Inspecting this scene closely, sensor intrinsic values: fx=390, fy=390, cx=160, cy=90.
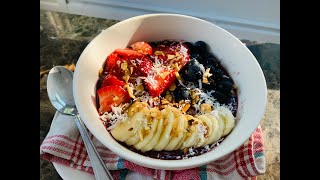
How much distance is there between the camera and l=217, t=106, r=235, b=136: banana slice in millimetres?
871

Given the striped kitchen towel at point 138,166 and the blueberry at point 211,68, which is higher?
the blueberry at point 211,68

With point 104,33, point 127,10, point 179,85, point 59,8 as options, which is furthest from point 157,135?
point 59,8

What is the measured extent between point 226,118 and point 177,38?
0.94 feet

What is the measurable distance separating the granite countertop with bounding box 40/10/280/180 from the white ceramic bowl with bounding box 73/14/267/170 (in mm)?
189

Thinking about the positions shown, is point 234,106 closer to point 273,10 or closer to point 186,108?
point 186,108

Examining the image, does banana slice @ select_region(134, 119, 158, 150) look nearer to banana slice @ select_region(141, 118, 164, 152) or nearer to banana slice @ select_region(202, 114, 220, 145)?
banana slice @ select_region(141, 118, 164, 152)

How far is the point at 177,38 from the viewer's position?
3.47ft

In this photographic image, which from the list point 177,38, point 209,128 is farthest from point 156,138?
point 177,38

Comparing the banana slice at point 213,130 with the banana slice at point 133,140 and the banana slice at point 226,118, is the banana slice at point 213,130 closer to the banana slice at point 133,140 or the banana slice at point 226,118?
the banana slice at point 226,118

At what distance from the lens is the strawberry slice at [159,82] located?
90cm

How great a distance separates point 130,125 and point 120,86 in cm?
11

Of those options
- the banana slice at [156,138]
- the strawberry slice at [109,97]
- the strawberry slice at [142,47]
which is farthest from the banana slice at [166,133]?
the strawberry slice at [142,47]

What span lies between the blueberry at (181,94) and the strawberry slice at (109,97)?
0.12 m

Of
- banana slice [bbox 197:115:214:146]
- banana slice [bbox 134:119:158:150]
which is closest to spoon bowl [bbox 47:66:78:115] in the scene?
banana slice [bbox 134:119:158:150]
